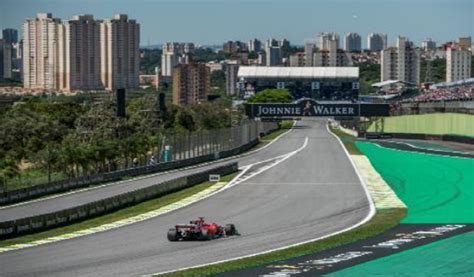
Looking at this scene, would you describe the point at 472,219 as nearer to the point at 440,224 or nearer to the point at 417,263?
the point at 440,224

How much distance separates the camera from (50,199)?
46188 millimetres

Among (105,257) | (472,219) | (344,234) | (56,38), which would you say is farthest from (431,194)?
(56,38)

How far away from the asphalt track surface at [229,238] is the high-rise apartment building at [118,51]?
88028 mm

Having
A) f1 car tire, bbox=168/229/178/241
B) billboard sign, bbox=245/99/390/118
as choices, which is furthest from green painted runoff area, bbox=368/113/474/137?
f1 car tire, bbox=168/229/178/241

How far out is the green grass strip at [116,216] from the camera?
33.5m

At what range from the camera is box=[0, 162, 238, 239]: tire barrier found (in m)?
33.8

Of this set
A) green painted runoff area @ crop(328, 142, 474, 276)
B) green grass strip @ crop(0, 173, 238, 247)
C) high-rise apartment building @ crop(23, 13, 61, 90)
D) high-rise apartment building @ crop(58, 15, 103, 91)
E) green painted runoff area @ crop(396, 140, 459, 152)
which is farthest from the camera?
high-rise apartment building @ crop(58, 15, 103, 91)

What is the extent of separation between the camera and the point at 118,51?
14900cm

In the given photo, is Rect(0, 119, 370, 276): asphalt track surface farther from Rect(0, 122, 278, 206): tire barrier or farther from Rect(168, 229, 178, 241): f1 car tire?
Rect(0, 122, 278, 206): tire barrier

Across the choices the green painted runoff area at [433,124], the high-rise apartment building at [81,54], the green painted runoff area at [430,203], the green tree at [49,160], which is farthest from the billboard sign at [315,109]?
the green tree at [49,160]

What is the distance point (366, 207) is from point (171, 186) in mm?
11475

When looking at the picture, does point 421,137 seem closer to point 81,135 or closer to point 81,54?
point 81,135

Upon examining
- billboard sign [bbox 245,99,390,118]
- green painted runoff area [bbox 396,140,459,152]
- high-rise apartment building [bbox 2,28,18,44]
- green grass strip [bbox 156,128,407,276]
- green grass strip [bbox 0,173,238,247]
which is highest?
high-rise apartment building [bbox 2,28,18,44]

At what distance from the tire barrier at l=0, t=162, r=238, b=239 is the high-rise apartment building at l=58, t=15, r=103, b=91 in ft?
275
